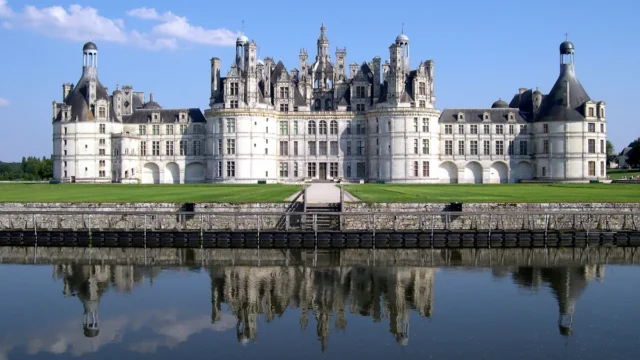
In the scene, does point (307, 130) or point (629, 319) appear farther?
point (307, 130)

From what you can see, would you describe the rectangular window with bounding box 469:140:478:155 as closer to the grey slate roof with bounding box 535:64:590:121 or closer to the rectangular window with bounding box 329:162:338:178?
the grey slate roof with bounding box 535:64:590:121

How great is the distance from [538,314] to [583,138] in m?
61.3

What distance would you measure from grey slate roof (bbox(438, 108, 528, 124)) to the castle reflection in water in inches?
2079

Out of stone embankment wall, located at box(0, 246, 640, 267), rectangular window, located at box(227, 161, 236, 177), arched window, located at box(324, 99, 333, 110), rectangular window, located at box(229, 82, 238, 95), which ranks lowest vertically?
stone embankment wall, located at box(0, 246, 640, 267)

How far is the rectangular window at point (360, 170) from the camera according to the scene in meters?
81.8

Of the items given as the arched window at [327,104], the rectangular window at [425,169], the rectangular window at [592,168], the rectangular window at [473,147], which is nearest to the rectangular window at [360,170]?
the rectangular window at [425,169]

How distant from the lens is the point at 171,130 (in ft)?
274

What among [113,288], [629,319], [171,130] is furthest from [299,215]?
[171,130]

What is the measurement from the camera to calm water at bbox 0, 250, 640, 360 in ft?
62.9

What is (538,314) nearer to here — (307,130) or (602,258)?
(602,258)

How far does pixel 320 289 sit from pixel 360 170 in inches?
2206

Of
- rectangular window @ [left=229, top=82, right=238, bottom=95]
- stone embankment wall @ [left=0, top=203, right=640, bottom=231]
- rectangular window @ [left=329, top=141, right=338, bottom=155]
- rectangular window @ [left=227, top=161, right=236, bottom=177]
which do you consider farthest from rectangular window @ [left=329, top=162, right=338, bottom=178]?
stone embankment wall @ [left=0, top=203, right=640, bottom=231]

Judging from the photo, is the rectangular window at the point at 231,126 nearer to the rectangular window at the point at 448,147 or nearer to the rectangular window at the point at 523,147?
the rectangular window at the point at 448,147

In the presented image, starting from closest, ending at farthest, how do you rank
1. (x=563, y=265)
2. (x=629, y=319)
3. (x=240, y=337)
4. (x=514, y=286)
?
1. (x=240, y=337)
2. (x=629, y=319)
3. (x=514, y=286)
4. (x=563, y=265)
